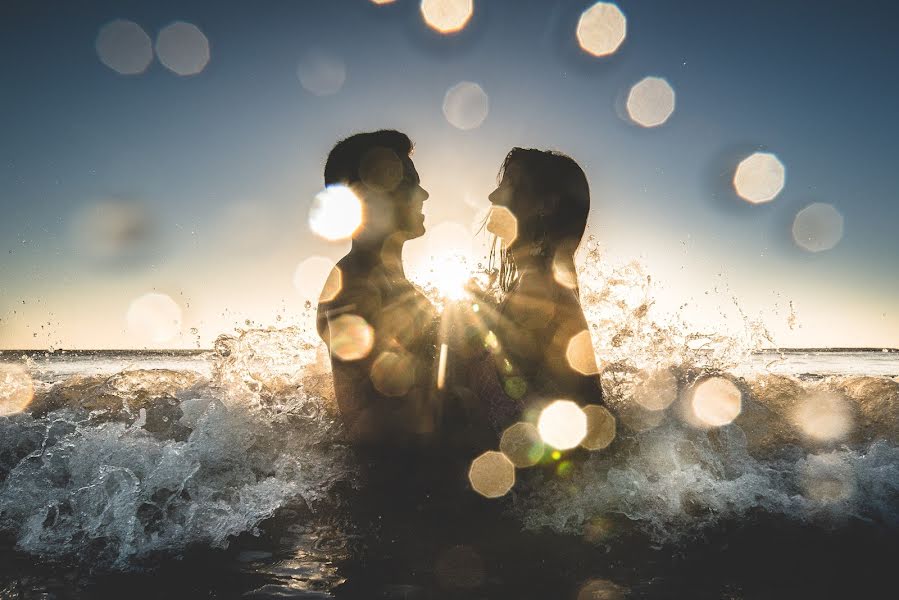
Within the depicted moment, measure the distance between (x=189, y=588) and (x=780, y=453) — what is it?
14.6ft

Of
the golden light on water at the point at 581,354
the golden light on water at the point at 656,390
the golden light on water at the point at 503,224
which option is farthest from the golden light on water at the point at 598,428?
the golden light on water at the point at 503,224

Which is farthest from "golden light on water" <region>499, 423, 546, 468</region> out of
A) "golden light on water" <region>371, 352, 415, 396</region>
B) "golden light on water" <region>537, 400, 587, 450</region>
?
"golden light on water" <region>371, 352, 415, 396</region>

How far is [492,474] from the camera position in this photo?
3.77 metres

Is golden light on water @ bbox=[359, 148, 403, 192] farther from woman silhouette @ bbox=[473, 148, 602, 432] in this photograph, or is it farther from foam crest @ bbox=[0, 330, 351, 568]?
foam crest @ bbox=[0, 330, 351, 568]

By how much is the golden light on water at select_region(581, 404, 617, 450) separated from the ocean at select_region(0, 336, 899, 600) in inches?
3.1

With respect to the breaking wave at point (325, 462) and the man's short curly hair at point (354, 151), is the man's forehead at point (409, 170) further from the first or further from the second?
the breaking wave at point (325, 462)

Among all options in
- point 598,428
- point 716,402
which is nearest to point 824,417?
point 716,402

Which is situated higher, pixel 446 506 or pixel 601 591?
pixel 446 506

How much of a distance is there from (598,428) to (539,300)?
126 cm

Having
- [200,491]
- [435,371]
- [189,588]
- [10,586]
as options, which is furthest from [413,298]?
[10,586]

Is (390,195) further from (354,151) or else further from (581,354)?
(581,354)

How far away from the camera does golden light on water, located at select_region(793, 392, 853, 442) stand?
430 cm

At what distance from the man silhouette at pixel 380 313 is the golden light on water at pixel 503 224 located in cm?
83

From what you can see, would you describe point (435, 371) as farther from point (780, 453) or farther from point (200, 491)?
point (780, 453)
